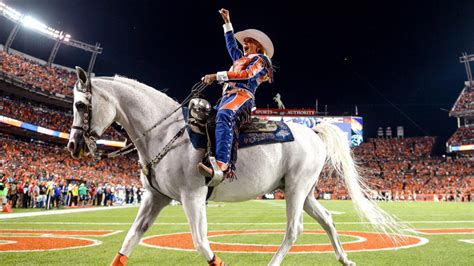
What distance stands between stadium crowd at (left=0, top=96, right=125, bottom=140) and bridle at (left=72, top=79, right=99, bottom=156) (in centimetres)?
4224

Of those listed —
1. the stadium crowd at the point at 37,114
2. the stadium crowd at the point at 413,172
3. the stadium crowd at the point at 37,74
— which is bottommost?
the stadium crowd at the point at 413,172

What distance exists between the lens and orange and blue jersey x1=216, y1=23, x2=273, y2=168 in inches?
174

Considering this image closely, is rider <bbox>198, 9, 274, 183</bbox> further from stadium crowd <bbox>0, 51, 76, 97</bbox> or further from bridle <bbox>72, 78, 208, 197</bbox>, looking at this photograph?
stadium crowd <bbox>0, 51, 76, 97</bbox>

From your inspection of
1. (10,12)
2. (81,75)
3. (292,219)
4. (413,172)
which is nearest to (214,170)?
(292,219)

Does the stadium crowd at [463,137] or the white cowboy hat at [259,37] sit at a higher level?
the stadium crowd at [463,137]

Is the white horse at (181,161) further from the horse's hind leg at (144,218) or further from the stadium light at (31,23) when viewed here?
the stadium light at (31,23)

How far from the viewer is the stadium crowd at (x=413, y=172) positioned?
175 ft

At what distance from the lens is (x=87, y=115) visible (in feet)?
14.2

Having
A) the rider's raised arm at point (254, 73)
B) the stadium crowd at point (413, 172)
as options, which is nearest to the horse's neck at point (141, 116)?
the rider's raised arm at point (254, 73)

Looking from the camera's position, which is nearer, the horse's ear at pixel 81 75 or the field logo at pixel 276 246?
the horse's ear at pixel 81 75

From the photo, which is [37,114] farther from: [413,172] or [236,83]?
[413,172]

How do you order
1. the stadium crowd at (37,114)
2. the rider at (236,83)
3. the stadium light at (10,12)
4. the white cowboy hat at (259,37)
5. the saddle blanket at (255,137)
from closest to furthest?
the rider at (236,83) < the saddle blanket at (255,137) < the white cowboy hat at (259,37) < the stadium crowd at (37,114) < the stadium light at (10,12)

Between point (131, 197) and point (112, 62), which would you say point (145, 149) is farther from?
point (112, 62)

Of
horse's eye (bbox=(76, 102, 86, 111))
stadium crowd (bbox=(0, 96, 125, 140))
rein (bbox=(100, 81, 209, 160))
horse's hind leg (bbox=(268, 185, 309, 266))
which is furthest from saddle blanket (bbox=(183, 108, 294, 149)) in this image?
stadium crowd (bbox=(0, 96, 125, 140))
